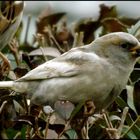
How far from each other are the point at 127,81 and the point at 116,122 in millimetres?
351

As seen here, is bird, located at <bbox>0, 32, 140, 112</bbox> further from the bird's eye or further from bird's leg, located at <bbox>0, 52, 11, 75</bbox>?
bird's leg, located at <bbox>0, 52, 11, 75</bbox>

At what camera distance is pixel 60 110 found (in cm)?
288

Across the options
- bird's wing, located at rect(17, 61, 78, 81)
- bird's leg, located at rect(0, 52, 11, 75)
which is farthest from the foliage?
bird's wing, located at rect(17, 61, 78, 81)

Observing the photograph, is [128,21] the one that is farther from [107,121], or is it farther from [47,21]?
[107,121]

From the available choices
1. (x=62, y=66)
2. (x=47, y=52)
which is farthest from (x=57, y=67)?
(x=47, y=52)

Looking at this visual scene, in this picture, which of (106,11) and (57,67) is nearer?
(57,67)

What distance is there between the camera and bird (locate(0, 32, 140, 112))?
3174 millimetres

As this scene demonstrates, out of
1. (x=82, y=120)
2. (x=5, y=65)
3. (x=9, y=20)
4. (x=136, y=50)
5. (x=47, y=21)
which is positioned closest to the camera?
(x=82, y=120)

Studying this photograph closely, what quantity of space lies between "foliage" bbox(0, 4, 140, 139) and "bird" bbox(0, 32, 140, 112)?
63 mm

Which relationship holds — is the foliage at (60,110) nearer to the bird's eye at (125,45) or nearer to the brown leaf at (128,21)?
the brown leaf at (128,21)

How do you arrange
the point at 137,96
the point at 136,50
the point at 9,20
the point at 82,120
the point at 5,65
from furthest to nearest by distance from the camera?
the point at 9,20, the point at 5,65, the point at 136,50, the point at 137,96, the point at 82,120

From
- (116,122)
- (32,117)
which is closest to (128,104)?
(116,122)

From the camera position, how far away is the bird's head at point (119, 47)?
328cm

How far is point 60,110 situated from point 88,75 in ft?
1.23
